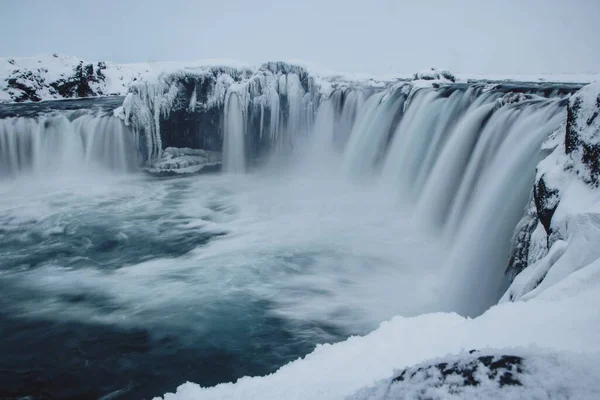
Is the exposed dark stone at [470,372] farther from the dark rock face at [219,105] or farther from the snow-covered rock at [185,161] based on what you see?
the snow-covered rock at [185,161]

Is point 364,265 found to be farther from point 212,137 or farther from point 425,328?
point 212,137

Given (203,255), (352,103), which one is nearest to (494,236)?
(203,255)

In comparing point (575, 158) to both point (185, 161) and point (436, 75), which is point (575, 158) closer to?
point (436, 75)

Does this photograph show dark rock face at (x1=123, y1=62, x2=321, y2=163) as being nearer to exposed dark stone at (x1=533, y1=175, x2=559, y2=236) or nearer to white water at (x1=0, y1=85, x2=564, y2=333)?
white water at (x1=0, y1=85, x2=564, y2=333)

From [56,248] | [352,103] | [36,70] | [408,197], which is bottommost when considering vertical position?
[56,248]

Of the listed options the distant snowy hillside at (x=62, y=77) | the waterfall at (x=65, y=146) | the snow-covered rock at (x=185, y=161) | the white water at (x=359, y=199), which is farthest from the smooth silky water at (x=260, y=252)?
the distant snowy hillside at (x=62, y=77)

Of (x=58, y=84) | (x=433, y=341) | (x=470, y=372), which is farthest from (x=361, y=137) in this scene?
(x=58, y=84)
